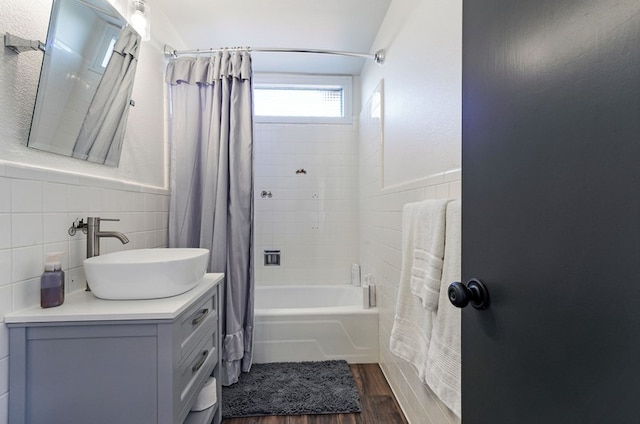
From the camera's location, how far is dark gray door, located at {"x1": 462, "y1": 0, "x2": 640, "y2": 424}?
347mm

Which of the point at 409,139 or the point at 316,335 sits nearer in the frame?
the point at 409,139

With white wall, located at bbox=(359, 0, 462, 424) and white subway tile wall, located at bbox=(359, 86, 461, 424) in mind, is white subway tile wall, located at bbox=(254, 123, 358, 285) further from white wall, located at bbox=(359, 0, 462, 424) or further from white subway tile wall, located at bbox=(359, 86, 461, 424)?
white wall, located at bbox=(359, 0, 462, 424)

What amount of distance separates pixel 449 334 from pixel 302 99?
8.41 feet

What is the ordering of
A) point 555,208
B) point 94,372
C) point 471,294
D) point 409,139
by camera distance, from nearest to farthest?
point 555,208 → point 471,294 → point 94,372 → point 409,139

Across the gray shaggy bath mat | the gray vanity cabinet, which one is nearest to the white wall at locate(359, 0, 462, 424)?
the gray shaggy bath mat

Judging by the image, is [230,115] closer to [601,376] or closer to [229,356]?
[229,356]

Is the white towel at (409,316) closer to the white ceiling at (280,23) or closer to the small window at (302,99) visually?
the white ceiling at (280,23)

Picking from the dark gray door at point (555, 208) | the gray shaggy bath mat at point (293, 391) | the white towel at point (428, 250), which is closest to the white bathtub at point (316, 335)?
the gray shaggy bath mat at point (293, 391)

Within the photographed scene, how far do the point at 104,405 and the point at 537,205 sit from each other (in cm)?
127

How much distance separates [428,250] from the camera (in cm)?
111

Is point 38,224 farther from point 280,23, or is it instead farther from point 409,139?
point 280,23

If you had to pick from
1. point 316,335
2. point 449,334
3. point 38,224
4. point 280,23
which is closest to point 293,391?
point 316,335

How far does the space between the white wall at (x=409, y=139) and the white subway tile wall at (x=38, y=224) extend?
1.47 meters

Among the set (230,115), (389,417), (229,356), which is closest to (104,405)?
(229,356)
